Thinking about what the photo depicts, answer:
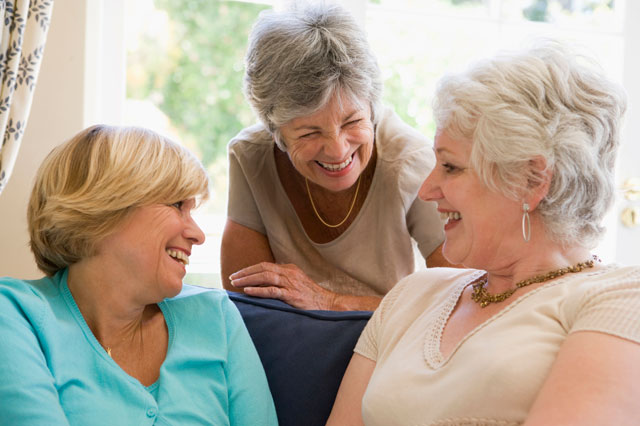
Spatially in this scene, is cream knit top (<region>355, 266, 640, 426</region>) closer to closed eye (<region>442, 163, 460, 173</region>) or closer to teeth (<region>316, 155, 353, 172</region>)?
closed eye (<region>442, 163, 460, 173</region>)

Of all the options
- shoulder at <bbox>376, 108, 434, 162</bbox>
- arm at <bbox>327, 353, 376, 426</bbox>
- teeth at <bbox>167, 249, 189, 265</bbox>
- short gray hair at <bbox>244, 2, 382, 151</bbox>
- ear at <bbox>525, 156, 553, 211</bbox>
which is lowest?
arm at <bbox>327, 353, 376, 426</bbox>

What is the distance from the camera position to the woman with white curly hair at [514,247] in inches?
48.5

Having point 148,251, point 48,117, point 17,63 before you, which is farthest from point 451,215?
point 48,117

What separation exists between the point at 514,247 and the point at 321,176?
2.50 feet

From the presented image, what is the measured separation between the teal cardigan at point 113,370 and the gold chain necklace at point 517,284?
528 mm

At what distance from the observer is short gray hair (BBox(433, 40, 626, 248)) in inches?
52.6

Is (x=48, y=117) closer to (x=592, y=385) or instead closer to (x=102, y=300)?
(x=102, y=300)

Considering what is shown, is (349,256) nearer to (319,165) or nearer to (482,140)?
(319,165)

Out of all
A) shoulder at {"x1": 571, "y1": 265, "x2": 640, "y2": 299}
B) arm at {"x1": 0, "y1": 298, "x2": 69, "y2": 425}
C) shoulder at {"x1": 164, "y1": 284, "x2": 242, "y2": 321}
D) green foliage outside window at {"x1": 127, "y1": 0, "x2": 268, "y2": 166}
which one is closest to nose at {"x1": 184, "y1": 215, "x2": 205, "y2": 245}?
shoulder at {"x1": 164, "y1": 284, "x2": 242, "y2": 321}

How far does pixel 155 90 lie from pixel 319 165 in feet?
7.28

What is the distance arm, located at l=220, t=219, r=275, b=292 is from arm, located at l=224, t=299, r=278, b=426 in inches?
23.0

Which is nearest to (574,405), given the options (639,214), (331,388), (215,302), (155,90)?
(331,388)

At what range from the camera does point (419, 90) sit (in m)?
3.69

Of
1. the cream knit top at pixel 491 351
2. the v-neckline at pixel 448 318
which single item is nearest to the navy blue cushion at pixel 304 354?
the cream knit top at pixel 491 351
